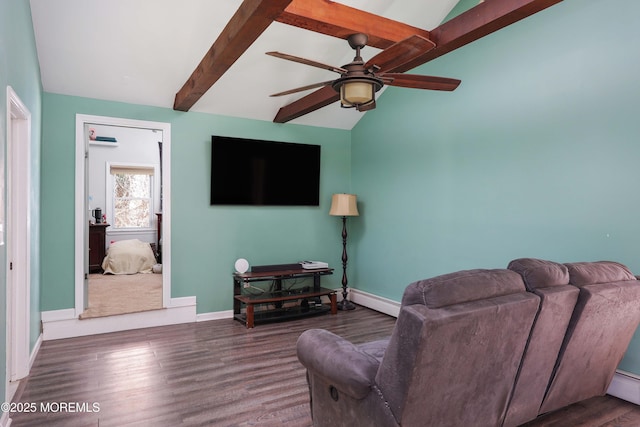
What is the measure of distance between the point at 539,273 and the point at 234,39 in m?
2.43

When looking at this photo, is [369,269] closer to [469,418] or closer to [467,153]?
[467,153]

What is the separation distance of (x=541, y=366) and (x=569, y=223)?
1545 millimetres

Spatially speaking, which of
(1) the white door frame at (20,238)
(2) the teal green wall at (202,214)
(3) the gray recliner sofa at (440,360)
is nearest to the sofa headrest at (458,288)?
(3) the gray recliner sofa at (440,360)

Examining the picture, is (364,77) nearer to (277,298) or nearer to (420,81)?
(420,81)

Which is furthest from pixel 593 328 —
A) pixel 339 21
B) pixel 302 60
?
pixel 339 21

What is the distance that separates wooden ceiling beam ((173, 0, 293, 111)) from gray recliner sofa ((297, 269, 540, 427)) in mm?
1809

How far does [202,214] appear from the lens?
15.8ft

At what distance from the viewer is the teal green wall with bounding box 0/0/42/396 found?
2221 millimetres

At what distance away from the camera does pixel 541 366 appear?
2.14 meters

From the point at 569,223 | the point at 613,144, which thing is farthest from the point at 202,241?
the point at 613,144

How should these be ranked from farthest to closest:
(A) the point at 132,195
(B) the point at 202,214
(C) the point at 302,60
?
(A) the point at 132,195
(B) the point at 202,214
(C) the point at 302,60

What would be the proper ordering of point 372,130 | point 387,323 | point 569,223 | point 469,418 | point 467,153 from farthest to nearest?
point 372,130 → point 387,323 → point 467,153 → point 569,223 → point 469,418

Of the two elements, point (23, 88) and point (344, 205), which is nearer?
point (23, 88)

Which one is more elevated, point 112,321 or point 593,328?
point 593,328
